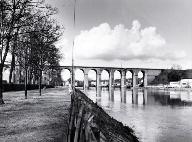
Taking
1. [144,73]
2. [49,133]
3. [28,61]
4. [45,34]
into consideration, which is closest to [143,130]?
[49,133]

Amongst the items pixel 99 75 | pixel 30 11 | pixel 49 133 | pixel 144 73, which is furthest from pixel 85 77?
pixel 49 133

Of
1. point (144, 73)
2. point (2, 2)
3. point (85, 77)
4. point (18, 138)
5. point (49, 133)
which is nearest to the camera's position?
point (18, 138)

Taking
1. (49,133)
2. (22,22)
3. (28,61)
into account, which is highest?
(22,22)

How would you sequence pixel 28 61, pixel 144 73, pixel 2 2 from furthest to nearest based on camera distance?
pixel 144 73 < pixel 28 61 < pixel 2 2

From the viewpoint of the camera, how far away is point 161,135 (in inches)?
519

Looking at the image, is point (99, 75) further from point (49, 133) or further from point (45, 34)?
point (49, 133)

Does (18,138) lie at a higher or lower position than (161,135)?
higher

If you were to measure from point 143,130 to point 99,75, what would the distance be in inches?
4257

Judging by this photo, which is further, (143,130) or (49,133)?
(143,130)

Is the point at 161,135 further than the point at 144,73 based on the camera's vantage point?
No

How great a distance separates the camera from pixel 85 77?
118688 mm

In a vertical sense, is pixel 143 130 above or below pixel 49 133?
below

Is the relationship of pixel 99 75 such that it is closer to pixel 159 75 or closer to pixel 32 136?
pixel 159 75

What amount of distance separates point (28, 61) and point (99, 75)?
95977 mm
